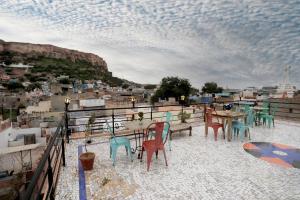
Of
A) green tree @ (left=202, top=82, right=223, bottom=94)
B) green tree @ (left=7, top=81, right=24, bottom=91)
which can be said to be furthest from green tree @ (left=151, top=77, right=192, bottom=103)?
green tree @ (left=7, top=81, right=24, bottom=91)

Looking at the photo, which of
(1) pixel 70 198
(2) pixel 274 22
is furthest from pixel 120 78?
(1) pixel 70 198

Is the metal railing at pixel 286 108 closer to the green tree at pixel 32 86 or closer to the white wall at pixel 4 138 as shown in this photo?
the white wall at pixel 4 138

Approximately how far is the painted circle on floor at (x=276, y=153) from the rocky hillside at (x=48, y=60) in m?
41.3

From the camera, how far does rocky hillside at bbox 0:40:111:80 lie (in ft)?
137

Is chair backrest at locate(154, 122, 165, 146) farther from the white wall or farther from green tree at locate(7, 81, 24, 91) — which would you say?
green tree at locate(7, 81, 24, 91)

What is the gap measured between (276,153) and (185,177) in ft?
8.09

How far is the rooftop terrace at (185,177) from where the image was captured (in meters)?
2.43

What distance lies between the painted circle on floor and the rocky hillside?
135 ft

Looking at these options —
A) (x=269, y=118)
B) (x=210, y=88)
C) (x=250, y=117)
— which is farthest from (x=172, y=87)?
(x=250, y=117)

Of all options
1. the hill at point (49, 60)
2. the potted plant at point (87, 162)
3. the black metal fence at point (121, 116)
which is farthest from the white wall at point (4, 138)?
the hill at point (49, 60)

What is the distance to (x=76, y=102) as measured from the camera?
88.0ft

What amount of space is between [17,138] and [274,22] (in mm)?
19309

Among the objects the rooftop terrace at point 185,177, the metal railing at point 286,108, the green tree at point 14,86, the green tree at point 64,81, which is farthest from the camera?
the green tree at point 14,86

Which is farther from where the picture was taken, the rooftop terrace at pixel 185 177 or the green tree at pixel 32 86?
the green tree at pixel 32 86
